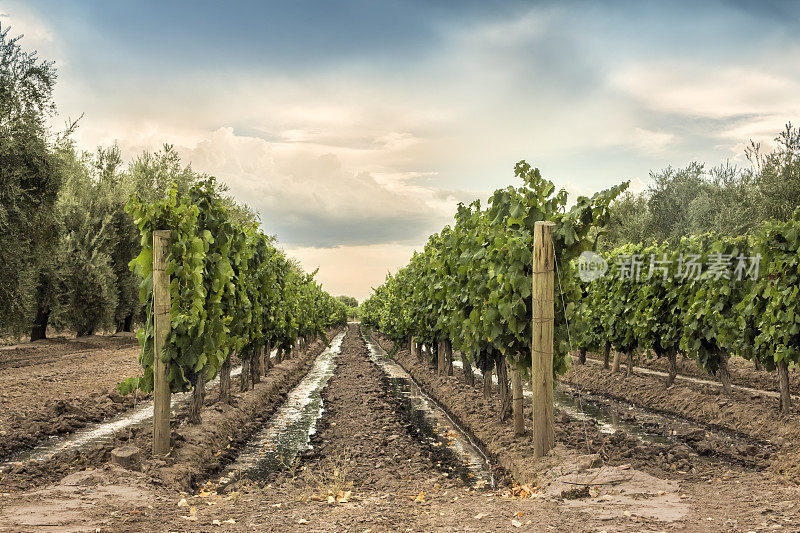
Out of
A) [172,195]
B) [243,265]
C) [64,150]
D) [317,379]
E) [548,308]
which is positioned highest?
[64,150]

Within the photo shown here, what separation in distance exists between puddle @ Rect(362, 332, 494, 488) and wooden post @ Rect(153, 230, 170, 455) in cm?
424

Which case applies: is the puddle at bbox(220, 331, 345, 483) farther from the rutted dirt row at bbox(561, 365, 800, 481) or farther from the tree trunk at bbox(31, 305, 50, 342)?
the tree trunk at bbox(31, 305, 50, 342)

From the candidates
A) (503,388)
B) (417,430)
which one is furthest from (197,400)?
(503,388)

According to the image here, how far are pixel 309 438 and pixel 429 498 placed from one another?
470 centimetres

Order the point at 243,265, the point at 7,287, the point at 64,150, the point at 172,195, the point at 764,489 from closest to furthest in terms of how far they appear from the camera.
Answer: the point at 764,489, the point at 172,195, the point at 243,265, the point at 7,287, the point at 64,150

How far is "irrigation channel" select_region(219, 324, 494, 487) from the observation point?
8.81 m

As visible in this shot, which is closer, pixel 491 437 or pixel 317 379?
pixel 491 437

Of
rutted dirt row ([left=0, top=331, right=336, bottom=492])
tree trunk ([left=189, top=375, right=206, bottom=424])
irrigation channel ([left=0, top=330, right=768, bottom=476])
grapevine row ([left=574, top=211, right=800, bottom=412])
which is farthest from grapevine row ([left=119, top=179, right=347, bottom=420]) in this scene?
grapevine row ([left=574, top=211, right=800, bottom=412])

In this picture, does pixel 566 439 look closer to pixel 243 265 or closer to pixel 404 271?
pixel 243 265

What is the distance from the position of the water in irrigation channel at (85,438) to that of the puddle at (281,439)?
2.38m

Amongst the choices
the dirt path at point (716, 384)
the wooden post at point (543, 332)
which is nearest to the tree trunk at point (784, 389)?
the dirt path at point (716, 384)

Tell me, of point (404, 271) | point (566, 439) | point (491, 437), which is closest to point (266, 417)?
point (491, 437)

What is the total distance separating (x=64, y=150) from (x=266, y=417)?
22250 mm

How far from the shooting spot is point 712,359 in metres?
14.6
